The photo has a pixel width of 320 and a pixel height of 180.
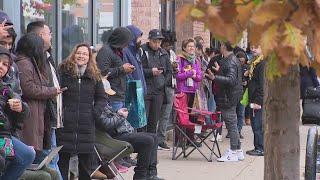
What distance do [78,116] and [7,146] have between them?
65.4 inches

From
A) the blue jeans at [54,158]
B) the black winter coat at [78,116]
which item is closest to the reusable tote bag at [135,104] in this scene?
the black winter coat at [78,116]

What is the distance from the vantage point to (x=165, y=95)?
36.8 ft

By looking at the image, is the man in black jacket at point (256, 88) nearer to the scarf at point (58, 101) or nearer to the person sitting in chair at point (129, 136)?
the person sitting in chair at point (129, 136)

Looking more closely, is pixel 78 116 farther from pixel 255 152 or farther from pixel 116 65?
pixel 255 152

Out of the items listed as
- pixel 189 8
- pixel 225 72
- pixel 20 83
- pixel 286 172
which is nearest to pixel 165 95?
pixel 225 72

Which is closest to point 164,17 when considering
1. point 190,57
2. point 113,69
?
point 190,57

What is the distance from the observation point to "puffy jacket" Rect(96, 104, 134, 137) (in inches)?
302

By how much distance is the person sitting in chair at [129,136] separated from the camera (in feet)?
25.4

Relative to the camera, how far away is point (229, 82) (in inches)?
426

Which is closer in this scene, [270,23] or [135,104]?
[270,23]

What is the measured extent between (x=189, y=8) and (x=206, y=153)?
954cm

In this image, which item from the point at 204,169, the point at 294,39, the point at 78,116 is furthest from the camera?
the point at 204,169

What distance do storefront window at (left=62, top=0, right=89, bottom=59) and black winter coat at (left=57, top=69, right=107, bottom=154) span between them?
1.96m

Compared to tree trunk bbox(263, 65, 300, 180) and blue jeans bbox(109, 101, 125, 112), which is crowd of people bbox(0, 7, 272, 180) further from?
tree trunk bbox(263, 65, 300, 180)
